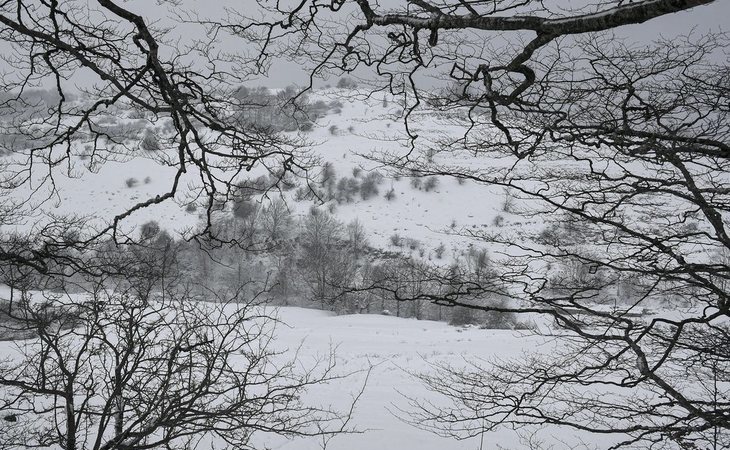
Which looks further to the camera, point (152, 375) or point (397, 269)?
point (397, 269)

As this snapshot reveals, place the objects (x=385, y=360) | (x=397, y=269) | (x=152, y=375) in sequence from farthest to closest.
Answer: (x=385, y=360) < (x=397, y=269) < (x=152, y=375)

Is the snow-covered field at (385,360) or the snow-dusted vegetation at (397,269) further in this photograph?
the snow-covered field at (385,360)

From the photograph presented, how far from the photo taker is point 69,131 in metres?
2.72

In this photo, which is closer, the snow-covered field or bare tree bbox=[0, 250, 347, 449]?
bare tree bbox=[0, 250, 347, 449]

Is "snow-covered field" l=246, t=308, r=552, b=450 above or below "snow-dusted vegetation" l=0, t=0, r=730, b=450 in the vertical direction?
below

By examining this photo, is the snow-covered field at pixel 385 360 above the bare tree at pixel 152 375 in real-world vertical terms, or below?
below

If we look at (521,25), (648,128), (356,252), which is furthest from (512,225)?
(521,25)

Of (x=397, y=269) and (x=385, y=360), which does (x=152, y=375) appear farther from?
(x=385, y=360)

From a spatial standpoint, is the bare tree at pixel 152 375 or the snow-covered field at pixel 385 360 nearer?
the bare tree at pixel 152 375

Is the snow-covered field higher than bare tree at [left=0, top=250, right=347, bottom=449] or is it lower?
lower

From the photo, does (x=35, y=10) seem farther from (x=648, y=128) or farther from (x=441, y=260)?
(x=441, y=260)

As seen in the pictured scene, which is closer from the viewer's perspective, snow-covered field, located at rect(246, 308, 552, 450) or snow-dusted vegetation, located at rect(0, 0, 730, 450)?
snow-dusted vegetation, located at rect(0, 0, 730, 450)

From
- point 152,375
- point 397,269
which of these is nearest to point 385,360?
point 397,269

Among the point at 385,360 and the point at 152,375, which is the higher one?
the point at 152,375
